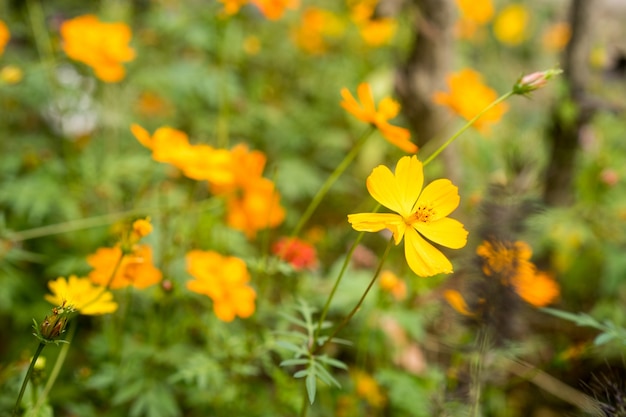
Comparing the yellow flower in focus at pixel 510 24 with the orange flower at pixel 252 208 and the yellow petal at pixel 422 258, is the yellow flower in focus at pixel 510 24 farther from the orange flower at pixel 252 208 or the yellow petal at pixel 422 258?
the yellow petal at pixel 422 258

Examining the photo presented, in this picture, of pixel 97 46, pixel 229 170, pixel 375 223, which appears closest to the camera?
pixel 375 223

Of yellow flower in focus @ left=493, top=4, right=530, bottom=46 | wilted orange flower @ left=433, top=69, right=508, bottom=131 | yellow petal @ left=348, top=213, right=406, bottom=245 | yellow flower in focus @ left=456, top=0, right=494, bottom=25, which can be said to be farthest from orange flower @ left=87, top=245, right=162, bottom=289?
yellow flower in focus @ left=493, top=4, right=530, bottom=46

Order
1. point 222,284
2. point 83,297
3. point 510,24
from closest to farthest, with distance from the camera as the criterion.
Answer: point 83,297, point 222,284, point 510,24

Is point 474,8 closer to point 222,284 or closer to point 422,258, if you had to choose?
point 222,284

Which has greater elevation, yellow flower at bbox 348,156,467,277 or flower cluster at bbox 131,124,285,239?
yellow flower at bbox 348,156,467,277

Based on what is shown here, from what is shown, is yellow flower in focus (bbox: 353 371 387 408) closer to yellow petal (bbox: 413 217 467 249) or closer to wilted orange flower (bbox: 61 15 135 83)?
yellow petal (bbox: 413 217 467 249)

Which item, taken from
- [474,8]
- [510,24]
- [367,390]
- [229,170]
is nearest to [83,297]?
[229,170]
